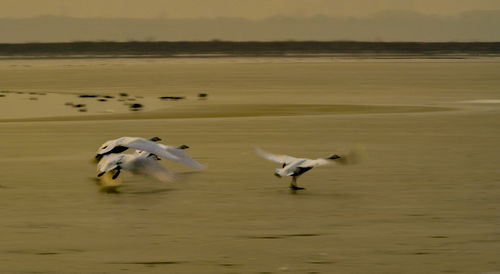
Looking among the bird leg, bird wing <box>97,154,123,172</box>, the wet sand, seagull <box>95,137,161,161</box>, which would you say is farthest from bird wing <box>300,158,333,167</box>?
bird wing <box>97,154,123,172</box>

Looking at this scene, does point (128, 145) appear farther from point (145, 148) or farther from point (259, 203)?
point (259, 203)

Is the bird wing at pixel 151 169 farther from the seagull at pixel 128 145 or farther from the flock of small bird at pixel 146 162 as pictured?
the seagull at pixel 128 145

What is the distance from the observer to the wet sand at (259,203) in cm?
991

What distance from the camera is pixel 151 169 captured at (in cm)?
1398

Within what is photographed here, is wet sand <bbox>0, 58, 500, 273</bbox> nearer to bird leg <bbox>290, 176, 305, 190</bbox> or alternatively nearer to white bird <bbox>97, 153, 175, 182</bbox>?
bird leg <bbox>290, 176, 305, 190</bbox>

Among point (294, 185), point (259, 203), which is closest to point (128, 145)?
point (259, 203)

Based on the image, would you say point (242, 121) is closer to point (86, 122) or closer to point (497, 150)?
point (86, 122)

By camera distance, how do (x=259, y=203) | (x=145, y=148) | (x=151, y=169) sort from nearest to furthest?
(x=259, y=203)
(x=145, y=148)
(x=151, y=169)

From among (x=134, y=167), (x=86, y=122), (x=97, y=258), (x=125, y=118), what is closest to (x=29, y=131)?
(x=86, y=122)

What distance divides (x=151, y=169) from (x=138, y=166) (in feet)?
0.64

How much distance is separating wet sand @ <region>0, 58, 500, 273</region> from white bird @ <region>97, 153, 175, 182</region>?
26cm

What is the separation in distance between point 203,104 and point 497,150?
606 inches

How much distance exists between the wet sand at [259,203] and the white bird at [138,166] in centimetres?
26

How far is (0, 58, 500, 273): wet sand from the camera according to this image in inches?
390
